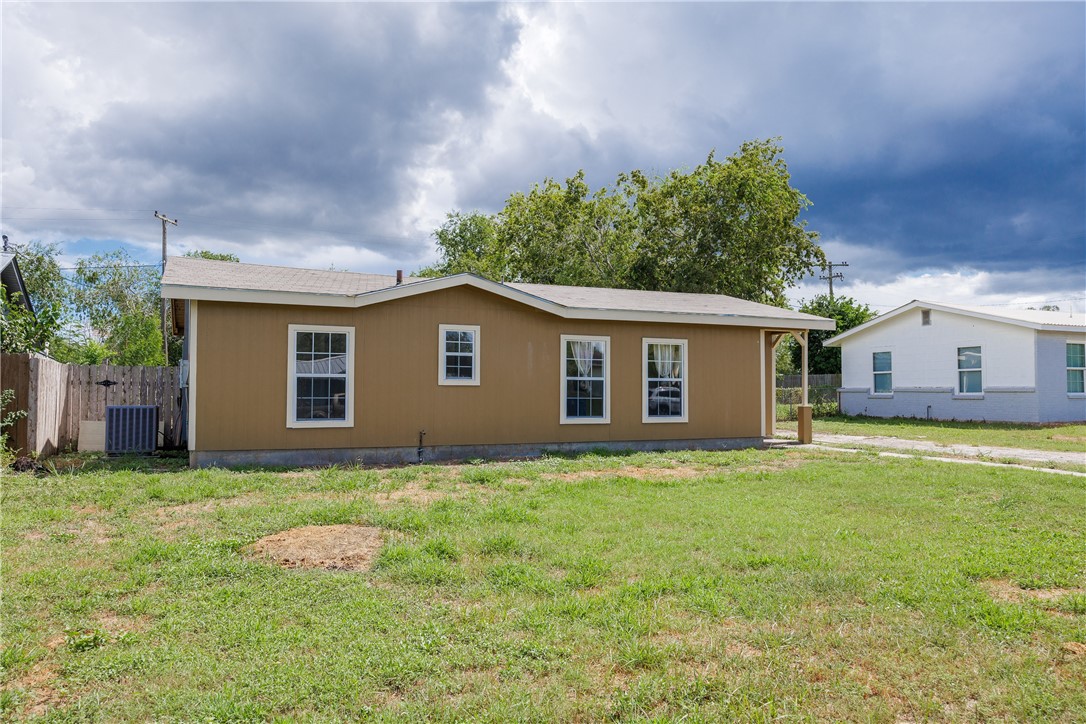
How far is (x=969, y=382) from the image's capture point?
827 inches

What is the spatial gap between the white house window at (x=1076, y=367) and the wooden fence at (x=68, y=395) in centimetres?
2424

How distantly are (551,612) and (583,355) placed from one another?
888cm

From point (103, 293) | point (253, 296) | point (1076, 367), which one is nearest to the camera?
point (253, 296)

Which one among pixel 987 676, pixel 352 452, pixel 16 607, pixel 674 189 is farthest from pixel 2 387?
pixel 674 189

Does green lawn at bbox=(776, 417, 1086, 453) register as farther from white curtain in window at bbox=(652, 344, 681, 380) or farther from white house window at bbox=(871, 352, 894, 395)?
white curtain in window at bbox=(652, 344, 681, 380)

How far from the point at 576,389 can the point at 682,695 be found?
962 centimetres

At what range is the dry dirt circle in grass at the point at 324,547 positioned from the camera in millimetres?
4977

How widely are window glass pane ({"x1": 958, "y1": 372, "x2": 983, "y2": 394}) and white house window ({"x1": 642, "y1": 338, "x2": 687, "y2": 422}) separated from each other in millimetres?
13080

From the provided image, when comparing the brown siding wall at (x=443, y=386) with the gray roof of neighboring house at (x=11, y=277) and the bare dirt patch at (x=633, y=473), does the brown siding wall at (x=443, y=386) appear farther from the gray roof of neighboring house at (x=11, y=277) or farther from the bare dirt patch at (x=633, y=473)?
the gray roof of neighboring house at (x=11, y=277)

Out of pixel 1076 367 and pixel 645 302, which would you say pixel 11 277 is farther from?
pixel 1076 367

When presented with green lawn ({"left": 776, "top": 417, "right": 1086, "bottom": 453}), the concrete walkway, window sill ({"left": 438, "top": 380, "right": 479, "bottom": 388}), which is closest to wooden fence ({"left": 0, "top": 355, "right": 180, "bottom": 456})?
window sill ({"left": 438, "top": 380, "right": 479, "bottom": 388})

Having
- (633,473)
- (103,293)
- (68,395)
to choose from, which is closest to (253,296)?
(68,395)

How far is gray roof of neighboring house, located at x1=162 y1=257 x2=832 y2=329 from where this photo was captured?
10070 mm

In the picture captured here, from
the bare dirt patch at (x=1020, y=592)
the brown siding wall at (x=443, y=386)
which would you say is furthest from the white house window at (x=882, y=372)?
the bare dirt patch at (x=1020, y=592)
